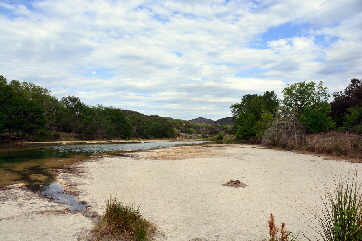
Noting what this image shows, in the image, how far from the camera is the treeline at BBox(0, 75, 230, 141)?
44062 mm

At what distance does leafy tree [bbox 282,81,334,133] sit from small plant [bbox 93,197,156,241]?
33305 millimetres

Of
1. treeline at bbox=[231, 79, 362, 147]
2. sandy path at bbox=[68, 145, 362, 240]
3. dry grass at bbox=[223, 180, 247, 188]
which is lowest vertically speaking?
sandy path at bbox=[68, 145, 362, 240]

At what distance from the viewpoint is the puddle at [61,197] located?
878 cm

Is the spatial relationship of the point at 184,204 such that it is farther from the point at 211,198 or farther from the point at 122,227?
the point at 122,227

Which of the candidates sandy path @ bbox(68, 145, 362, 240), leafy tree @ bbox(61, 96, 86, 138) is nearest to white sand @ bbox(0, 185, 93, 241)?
sandy path @ bbox(68, 145, 362, 240)

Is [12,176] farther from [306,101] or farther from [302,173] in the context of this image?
[306,101]

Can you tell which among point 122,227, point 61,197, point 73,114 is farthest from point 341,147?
point 73,114

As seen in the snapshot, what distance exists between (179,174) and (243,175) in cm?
424

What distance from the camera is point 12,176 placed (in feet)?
46.6

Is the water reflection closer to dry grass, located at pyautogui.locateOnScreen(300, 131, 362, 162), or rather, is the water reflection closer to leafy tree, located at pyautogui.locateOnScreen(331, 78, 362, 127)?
dry grass, located at pyautogui.locateOnScreen(300, 131, 362, 162)

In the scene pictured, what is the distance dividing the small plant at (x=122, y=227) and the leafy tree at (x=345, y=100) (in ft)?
147

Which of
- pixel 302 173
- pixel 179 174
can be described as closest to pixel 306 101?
pixel 302 173

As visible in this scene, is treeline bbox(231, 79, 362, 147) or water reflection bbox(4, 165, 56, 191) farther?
treeline bbox(231, 79, 362, 147)

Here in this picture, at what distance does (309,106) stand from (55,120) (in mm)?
70949
